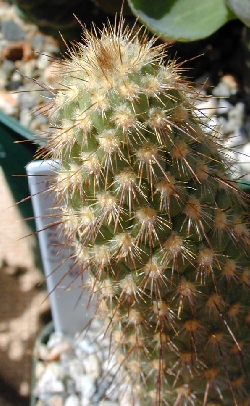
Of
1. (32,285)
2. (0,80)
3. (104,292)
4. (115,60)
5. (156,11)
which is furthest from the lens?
(0,80)

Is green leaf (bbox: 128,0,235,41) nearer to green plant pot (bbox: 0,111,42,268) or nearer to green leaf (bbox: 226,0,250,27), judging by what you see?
green leaf (bbox: 226,0,250,27)

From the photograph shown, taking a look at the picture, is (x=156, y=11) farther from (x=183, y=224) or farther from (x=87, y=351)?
(x=87, y=351)

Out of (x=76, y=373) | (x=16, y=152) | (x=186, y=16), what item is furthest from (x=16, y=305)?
(x=186, y=16)

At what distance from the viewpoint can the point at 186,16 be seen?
951mm

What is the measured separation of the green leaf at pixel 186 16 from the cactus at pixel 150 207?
380 millimetres

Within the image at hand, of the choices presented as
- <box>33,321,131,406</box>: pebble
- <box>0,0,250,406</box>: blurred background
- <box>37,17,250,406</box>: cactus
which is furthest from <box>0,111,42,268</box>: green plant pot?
<box>37,17,250,406</box>: cactus

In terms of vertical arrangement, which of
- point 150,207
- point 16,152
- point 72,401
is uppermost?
point 16,152

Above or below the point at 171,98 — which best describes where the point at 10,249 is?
below

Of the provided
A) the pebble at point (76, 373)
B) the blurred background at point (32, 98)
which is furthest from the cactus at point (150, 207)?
the blurred background at point (32, 98)

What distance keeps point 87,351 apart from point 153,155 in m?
0.63

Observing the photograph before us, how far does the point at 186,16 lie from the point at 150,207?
58 centimetres

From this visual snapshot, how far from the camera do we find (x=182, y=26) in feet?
3.08

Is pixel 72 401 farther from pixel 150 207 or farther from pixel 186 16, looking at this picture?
pixel 186 16

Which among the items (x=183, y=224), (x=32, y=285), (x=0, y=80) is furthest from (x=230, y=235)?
(x=0, y=80)
